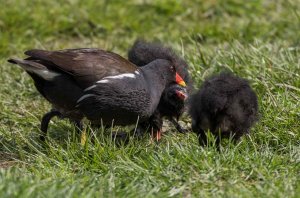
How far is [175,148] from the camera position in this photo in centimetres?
567

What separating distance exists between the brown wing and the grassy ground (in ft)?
1.67

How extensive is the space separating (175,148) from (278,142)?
922 millimetres

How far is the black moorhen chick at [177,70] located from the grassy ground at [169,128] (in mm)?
186

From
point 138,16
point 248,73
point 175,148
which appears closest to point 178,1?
point 138,16

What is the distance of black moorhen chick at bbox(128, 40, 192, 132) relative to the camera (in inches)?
263

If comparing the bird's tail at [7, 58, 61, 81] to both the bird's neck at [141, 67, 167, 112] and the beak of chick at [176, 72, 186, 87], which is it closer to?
the bird's neck at [141, 67, 167, 112]

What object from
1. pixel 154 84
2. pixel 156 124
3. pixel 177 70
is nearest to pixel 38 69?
pixel 154 84

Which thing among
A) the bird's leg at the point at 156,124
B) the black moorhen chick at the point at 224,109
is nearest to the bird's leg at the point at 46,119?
the bird's leg at the point at 156,124

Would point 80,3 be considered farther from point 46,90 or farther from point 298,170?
point 298,170

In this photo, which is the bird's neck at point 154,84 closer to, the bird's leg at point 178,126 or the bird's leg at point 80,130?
the bird's leg at point 178,126

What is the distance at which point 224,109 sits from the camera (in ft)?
19.4

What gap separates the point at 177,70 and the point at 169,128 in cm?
51

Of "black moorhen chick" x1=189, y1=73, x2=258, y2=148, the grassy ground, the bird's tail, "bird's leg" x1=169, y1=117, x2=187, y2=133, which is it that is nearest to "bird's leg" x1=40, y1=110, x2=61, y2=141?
the grassy ground

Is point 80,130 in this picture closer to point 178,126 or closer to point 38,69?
point 38,69
